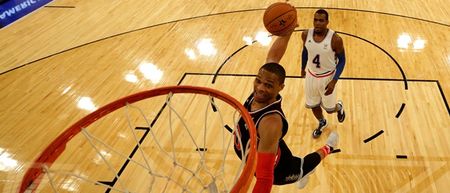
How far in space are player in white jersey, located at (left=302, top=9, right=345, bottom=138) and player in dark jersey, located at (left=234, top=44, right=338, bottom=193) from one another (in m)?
1.23

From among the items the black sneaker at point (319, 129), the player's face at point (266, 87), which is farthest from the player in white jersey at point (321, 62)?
the player's face at point (266, 87)

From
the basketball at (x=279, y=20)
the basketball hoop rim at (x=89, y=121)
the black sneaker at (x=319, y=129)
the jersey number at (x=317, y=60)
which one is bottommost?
the black sneaker at (x=319, y=129)

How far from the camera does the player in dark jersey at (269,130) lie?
2.15m

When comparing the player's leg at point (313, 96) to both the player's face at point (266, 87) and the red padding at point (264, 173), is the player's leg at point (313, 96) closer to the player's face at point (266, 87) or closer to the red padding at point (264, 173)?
the player's face at point (266, 87)

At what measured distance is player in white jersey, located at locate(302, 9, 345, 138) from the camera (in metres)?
3.60

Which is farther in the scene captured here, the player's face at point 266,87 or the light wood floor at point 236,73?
the light wood floor at point 236,73

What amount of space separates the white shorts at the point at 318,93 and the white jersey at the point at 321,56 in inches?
2.3

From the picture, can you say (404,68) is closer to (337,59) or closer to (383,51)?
(383,51)

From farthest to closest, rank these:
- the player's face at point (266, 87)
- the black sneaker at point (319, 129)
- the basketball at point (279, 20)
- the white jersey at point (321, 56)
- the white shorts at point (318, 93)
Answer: the black sneaker at point (319, 129) < the white shorts at point (318, 93) < the white jersey at point (321, 56) < the basketball at point (279, 20) < the player's face at point (266, 87)

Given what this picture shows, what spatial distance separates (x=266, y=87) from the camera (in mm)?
2406

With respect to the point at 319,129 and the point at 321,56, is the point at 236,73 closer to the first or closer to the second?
the point at 319,129

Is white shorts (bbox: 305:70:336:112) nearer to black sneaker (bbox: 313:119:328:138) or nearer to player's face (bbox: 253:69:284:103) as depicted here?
black sneaker (bbox: 313:119:328:138)

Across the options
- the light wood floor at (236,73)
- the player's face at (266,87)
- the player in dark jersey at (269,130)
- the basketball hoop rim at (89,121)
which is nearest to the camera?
the basketball hoop rim at (89,121)

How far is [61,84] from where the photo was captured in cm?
600
